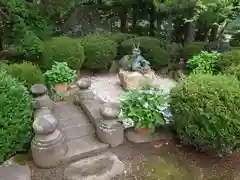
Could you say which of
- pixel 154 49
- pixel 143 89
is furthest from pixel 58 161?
pixel 154 49

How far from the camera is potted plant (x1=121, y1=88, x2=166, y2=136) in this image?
Result: 159 inches

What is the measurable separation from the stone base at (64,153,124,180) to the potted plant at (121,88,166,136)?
2.15 ft

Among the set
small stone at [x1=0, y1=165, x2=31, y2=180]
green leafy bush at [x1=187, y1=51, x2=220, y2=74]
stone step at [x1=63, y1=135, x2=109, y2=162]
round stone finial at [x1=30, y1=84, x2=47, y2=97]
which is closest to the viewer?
small stone at [x1=0, y1=165, x2=31, y2=180]

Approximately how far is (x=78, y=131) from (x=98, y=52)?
3275 mm

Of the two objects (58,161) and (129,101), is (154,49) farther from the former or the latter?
(58,161)

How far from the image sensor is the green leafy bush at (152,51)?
7.53 m

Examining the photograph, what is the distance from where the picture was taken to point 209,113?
3.60 meters

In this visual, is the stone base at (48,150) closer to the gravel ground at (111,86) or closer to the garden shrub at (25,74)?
the garden shrub at (25,74)

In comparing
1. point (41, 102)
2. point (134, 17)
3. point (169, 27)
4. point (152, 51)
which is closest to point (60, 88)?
point (41, 102)

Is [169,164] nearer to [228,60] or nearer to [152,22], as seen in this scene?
[228,60]

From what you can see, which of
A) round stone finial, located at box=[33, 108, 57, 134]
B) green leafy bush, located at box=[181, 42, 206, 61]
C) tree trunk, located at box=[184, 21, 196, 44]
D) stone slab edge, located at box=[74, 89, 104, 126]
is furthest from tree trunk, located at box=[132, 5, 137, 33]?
round stone finial, located at box=[33, 108, 57, 134]

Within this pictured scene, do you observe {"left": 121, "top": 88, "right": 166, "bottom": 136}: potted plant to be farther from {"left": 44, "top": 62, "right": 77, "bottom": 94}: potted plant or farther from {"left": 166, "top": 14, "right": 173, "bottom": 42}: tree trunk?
{"left": 166, "top": 14, "right": 173, "bottom": 42}: tree trunk

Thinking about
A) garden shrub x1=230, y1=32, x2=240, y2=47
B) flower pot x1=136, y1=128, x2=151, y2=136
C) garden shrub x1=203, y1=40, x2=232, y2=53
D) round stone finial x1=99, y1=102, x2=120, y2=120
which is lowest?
flower pot x1=136, y1=128, x2=151, y2=136

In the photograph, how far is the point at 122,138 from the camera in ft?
13.9
